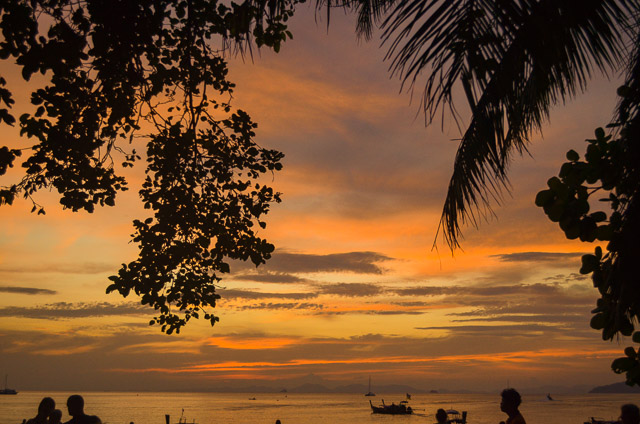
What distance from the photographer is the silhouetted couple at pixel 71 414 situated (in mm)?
6102

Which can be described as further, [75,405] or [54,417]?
[54,417]

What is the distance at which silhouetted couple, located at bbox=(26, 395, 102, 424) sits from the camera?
6102 millimetres

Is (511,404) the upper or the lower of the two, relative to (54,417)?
upper

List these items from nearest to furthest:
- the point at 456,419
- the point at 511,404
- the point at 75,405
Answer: the point at 511,404
the point at 75,405
the point at 456,419

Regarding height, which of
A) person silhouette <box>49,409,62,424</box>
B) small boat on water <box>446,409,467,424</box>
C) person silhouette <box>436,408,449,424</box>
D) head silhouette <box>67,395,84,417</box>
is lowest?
small boat on water <box>446,409,467,424</box>

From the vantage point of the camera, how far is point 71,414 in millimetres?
6066

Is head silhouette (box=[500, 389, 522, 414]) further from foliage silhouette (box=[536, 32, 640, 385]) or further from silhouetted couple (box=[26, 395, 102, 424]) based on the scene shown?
silhouetted couple (box=[26, 395, 102, 424])

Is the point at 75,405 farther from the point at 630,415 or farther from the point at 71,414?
the point at 630,415

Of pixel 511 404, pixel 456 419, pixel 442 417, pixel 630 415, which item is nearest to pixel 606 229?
pixel 511 404

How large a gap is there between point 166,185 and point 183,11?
2.32m

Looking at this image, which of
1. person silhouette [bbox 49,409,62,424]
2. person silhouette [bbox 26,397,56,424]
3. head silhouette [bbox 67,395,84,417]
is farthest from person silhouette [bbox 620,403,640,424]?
person silhouette [bbox 26,397,56,424]

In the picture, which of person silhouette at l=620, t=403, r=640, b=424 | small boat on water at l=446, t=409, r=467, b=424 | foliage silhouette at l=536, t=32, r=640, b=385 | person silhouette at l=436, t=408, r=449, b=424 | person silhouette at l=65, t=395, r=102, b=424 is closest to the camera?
foliage silhouette at l=536, t=32, r=640, b=385

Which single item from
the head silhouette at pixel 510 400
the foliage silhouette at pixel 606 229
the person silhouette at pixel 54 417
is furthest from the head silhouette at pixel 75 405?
the foliage silhouette at pixel 606 229

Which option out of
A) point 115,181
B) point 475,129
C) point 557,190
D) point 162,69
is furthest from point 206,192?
point 557,190
